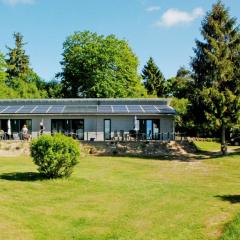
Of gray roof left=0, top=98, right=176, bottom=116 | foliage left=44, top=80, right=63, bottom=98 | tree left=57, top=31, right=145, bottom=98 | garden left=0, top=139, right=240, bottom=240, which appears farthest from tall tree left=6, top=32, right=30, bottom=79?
garden left=0, top=139, right=240, bottom=240

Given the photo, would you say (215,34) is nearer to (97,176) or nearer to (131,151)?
(131,151)

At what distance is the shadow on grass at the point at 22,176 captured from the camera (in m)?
21.9

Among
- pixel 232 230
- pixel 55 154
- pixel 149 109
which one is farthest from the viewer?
pixel 149 109

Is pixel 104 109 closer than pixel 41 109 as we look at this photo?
Yes

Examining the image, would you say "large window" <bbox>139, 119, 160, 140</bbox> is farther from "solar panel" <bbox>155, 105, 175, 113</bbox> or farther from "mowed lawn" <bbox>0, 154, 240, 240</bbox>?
"mowed lawn" <bbox>0, 154, 240, 240</bbox>

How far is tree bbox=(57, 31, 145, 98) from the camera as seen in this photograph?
66250 mm

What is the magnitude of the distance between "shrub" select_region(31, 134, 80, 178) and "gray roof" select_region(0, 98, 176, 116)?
19689mm

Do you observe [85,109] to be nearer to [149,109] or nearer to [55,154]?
[149,109]

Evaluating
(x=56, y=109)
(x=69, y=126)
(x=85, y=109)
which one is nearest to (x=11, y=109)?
(x=56, y=109)

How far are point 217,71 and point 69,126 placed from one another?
15.4 meters

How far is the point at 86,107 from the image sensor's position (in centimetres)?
4469

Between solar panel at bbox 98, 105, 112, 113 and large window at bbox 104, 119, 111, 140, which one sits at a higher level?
solar panel at bbox 98, 105, 112, 113

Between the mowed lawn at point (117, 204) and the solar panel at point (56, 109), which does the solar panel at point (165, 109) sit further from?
the mowed lawn at point (117, 204)

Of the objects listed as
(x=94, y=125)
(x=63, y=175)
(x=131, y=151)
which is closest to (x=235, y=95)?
(x=131, y=151)
